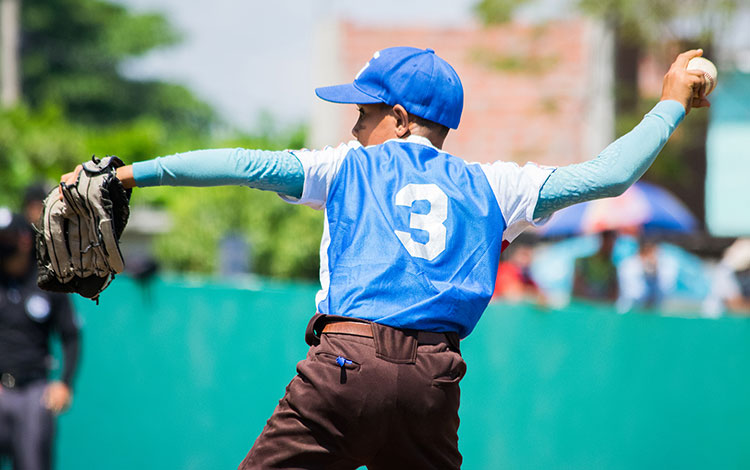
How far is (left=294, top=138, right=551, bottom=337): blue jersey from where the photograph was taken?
2.90m

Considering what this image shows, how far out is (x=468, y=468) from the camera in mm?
7141

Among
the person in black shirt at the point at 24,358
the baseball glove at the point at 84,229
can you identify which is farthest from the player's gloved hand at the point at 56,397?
the baseball glove at the point at 84,229

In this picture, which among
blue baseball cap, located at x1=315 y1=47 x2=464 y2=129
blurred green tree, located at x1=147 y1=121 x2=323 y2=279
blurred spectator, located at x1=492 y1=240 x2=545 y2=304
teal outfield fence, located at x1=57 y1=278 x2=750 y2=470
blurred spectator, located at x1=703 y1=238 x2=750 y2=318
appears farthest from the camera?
blurred green tree, located at x1=147 y1=121 x2=323 y2=279

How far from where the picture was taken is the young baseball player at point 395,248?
2852 mm

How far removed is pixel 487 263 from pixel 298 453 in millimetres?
803

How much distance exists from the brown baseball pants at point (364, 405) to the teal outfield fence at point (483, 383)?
13.8 ft

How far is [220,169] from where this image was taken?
113 inches

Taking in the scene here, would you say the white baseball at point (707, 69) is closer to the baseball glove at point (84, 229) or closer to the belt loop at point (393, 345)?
the belt loop at point (393, 345)

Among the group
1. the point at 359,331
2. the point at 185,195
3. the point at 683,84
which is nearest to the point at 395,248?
the point at 359,331

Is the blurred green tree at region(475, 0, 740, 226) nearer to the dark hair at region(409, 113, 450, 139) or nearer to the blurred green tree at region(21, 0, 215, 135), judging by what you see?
the dark hair at region(409, 113, 450, 139)

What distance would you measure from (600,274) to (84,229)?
5.45 metres

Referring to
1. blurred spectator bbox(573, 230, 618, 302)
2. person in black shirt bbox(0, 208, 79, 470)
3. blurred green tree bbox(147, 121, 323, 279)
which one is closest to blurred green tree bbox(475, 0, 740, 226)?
blurred green tree bbox(147, 121, 323, 279)

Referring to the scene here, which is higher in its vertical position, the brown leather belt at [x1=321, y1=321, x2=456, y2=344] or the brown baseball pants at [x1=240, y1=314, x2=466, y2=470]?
the brown leather belt at [x1=321, y1=321, x2=456, y2=344]

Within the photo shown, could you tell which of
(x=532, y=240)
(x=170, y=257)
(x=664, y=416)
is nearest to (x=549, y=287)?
(x=532, y=240)
